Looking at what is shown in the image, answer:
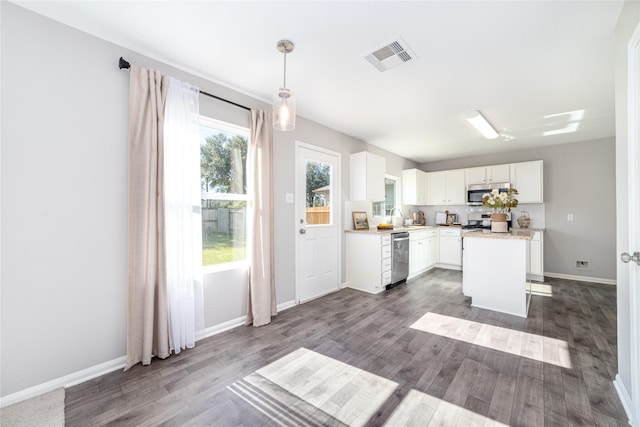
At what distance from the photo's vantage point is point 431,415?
1588 millimetres

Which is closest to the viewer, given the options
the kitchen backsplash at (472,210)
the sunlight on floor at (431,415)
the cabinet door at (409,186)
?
the sunlight on floor at (431,415)

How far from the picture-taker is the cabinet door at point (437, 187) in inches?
244

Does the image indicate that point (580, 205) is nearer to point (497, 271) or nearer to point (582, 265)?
point (582, 265)

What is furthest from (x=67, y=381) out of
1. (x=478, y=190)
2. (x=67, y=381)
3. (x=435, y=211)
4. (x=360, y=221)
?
(x=435, y=211)

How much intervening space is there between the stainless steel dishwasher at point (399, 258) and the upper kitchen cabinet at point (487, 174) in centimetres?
240

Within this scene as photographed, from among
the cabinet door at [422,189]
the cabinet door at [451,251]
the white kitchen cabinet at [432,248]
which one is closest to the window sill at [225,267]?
the white kitchen cabinet at [432,248]

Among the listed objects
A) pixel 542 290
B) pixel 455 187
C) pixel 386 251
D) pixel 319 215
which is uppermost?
pixel 455 187

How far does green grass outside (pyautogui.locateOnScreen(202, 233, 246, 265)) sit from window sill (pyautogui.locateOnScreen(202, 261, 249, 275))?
0.11 ft

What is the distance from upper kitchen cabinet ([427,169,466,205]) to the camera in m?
5.92

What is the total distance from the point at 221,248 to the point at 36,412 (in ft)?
5.35

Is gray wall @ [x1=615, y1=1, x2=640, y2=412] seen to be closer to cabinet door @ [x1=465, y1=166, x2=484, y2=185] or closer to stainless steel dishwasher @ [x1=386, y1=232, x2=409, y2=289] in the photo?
stainless steel dishwasher @ [x1=386, y1=232, x2=409, y2=289]

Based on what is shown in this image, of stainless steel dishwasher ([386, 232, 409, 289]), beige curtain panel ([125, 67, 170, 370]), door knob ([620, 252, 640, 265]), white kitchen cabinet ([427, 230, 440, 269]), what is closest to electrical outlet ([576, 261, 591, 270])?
white kitchen cabinet ([427, 230, 440, 269])

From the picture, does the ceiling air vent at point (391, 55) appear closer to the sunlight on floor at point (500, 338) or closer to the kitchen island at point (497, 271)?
the kitchen island at point (497, 271)

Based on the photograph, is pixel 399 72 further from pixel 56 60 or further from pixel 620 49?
pixel 56 60
